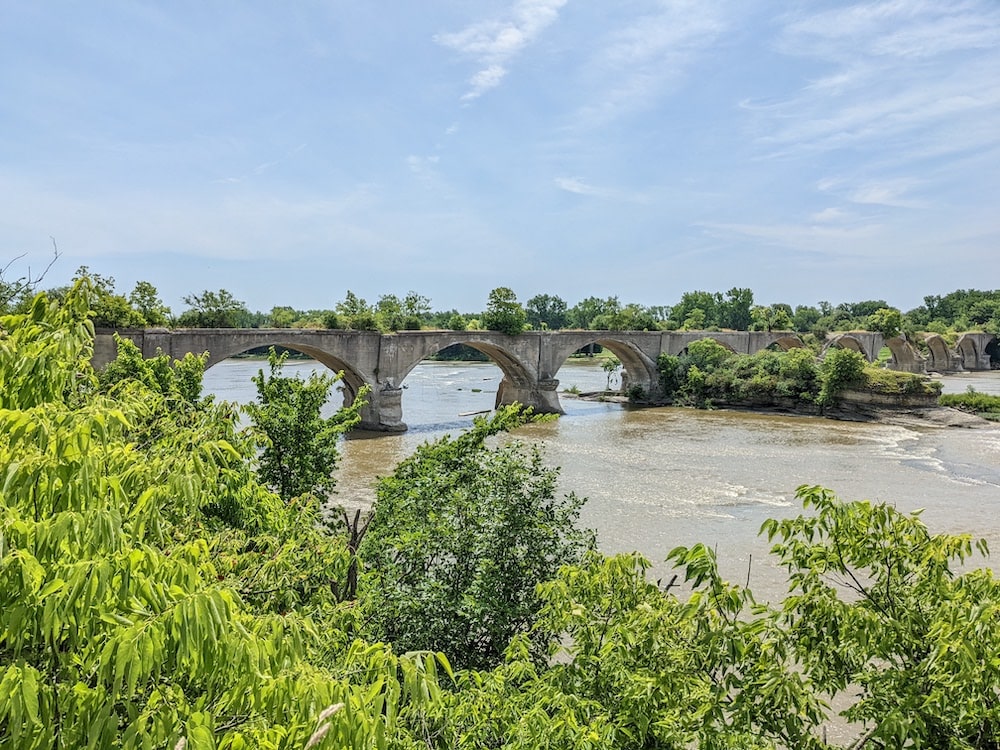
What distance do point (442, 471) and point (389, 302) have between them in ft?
117

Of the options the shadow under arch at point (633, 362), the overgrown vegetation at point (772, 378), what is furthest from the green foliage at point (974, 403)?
the shadow under arch at point (633, 362)

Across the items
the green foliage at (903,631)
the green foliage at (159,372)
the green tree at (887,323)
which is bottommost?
the green foliage at (903,631)

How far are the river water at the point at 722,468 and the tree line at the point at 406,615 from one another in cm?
558

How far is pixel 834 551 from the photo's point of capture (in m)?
5.15

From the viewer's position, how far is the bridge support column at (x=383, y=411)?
34.5 meters

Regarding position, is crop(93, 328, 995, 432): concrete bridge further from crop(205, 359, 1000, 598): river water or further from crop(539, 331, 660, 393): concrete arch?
crop(205, 359, 1000, 598): river water

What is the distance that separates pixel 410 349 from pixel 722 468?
17.3m

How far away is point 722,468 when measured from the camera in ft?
90.7

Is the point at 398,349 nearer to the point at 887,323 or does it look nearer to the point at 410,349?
the point at 410,349

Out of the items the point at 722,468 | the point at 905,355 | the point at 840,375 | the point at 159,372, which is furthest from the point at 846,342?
the point at 159,372

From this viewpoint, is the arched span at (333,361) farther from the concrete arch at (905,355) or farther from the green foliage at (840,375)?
the concrete arch at (905,355)

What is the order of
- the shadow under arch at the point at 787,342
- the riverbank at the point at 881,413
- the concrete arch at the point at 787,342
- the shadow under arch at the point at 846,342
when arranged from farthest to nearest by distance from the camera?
the shadow under arch at the point at 846,342 < the shadow under arch at the point at 787,342 < the concrete arch at the point at 787,342 < the riverbank at the point at 881,413

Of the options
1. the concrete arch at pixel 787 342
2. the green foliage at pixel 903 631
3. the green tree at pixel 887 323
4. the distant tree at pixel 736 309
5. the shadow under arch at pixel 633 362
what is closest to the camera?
the green foliage at pixel 903 631

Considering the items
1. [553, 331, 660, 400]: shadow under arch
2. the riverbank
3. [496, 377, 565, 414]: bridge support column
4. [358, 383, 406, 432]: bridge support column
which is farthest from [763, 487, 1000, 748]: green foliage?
[553, 331, 660, 400]: shadow under arch
